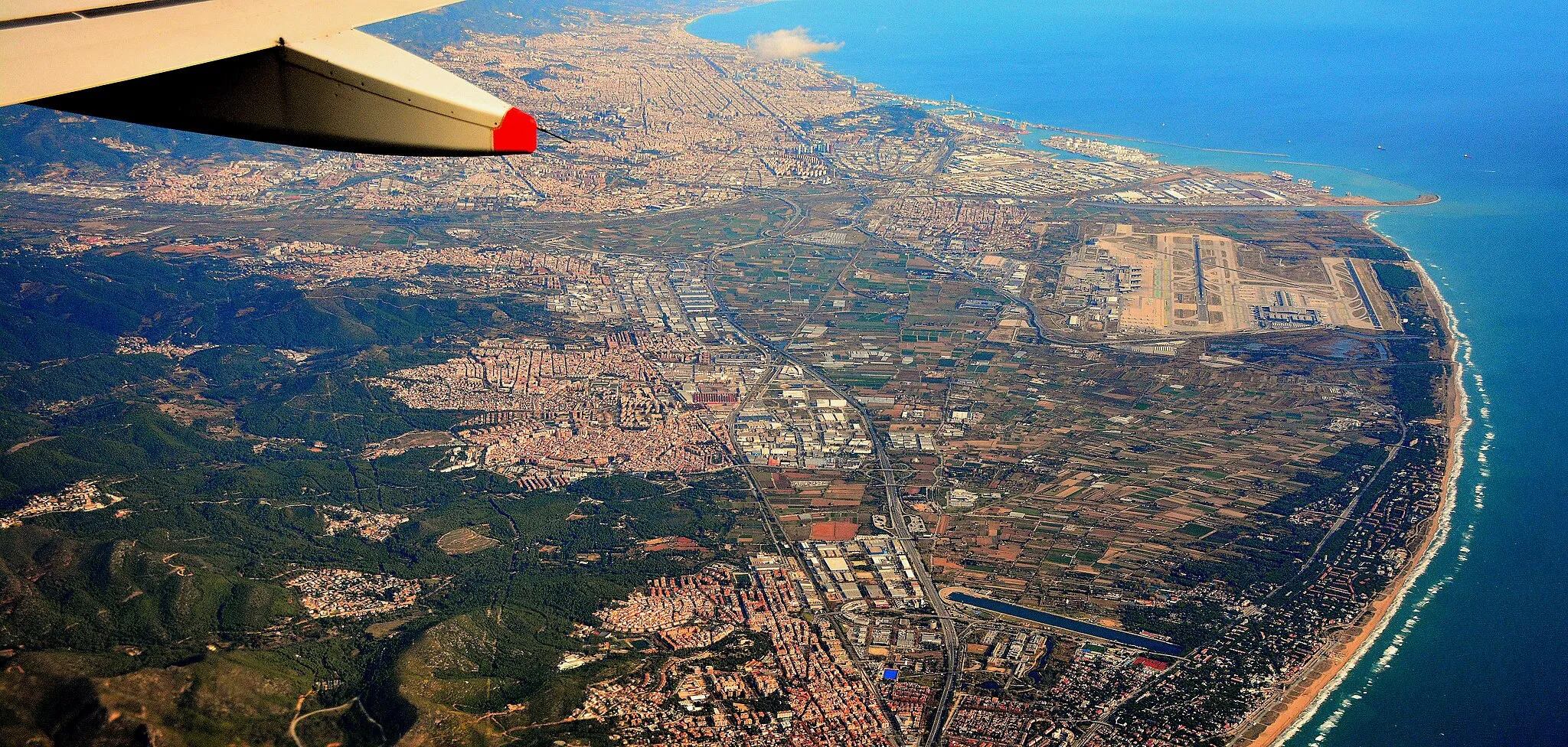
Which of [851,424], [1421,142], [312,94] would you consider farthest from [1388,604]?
[1421,142]

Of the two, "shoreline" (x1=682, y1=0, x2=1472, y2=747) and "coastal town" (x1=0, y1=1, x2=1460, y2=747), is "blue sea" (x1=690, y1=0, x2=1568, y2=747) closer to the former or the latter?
"shoreline" (x1=682, y1=0, x2=1472, y2=747)

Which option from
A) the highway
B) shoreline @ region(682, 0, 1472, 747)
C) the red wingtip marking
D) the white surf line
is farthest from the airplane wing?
the white surf line

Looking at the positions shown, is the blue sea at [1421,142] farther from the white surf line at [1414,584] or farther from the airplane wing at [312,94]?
the airplane wing at [312,94]

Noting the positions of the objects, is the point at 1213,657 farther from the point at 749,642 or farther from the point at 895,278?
the point at 895,278

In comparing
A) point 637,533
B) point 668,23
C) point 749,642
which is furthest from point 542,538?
point 668,23

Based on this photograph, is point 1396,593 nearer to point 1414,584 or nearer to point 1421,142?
point 1414,584

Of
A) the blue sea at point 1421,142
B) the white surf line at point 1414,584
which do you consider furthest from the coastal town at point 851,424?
the blue sea at point 1421,142

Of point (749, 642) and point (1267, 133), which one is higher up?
point (1267, 133)
